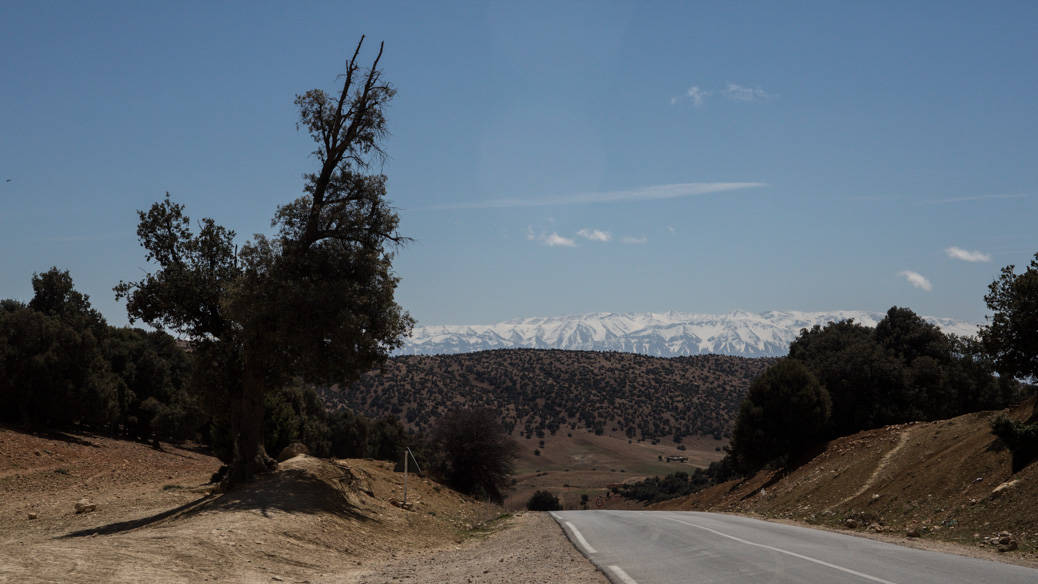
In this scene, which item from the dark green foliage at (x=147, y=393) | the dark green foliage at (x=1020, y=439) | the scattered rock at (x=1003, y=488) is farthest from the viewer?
the dark green foliage at (x=147, y=393)

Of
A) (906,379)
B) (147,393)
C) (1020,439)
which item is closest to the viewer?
(1020,439)

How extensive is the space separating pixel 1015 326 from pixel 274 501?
86.2 ft

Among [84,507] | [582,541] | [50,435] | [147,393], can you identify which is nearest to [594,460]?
[147,393]

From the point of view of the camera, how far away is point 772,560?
Result: 38.5 feet

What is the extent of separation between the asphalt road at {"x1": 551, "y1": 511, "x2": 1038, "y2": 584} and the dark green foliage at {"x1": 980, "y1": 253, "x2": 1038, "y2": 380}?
14284 mm

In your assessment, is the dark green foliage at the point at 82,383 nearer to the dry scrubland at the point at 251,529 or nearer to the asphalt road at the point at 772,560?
the dry scrubland at the point at 251,529

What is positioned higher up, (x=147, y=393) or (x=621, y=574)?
(x=147, y=393)

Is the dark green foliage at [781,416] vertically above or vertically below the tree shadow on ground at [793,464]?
above

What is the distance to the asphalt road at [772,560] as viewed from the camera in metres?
10.0

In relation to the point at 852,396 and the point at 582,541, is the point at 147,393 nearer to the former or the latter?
the point at 582,541

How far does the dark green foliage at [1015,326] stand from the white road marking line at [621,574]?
21.9 meters

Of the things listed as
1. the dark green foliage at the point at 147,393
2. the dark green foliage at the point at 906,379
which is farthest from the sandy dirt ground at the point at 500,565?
the dark green foliage at the point at 147,393

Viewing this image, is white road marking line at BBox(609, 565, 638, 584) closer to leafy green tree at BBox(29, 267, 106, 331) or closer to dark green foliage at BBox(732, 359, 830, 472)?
dark green foliage at BBox(732, 359, 830, 472)

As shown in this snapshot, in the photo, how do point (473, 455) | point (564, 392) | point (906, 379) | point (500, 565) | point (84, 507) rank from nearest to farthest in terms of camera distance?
point (500, 565) → point (84, 507) → point (906, 379) → point (473, 455) → point (564, 392)
